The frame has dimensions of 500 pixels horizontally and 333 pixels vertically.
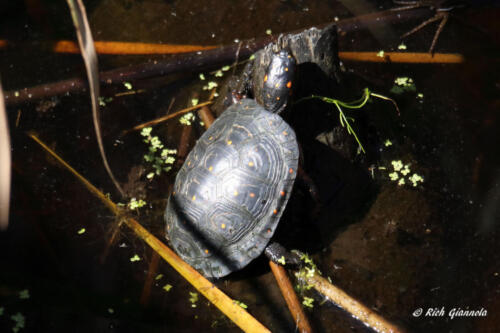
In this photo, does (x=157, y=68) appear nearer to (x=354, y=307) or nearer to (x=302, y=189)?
(x=302, y=189)

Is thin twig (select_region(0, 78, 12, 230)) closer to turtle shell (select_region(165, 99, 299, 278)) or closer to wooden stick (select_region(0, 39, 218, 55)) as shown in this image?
turtle shell (select_region(165, 99, 299, 278))

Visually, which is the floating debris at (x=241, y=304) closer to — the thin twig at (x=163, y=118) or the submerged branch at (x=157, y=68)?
the thin twig at (x=163, y=118)

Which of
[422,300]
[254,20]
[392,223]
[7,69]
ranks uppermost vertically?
[7,69]

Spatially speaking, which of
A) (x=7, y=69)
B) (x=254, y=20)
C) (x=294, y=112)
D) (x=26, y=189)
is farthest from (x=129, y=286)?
(x=254, y=20)

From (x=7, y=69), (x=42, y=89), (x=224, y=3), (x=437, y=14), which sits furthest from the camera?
(x=224, y=3)

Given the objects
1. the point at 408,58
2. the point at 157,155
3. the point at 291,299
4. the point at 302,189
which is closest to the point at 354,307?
the point at 291,299

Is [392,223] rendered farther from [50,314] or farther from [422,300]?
[50,314]

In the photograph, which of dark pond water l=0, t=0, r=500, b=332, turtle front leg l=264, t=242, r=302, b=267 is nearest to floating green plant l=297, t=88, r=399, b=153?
dark pond water l=0, t=0, r=500, b=332
